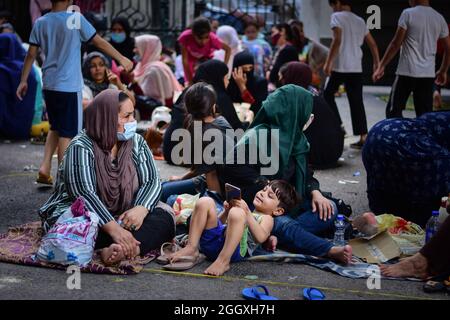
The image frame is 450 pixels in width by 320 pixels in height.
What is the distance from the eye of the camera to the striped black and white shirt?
486 centimetres

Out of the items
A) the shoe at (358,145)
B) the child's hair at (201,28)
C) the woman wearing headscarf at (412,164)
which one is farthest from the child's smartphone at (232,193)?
the child's hair at (201,28)

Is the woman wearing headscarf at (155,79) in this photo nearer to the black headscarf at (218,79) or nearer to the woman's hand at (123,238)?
the black headscarf at (218,79)

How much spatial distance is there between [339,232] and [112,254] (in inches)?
58.9

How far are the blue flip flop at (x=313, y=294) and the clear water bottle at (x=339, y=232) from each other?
3.08ft

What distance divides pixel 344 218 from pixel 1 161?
3.85 meters

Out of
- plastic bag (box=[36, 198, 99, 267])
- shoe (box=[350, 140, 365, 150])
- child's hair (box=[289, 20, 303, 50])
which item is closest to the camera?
plastic bag (box=[36, 198, 99, 267])

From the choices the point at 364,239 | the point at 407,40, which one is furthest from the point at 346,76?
the point at 364,239

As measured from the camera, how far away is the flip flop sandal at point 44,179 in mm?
6875

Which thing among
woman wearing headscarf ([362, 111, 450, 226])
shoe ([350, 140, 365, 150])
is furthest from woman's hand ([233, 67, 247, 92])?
woman wearing headscarf ([362, 111, 450, 226])

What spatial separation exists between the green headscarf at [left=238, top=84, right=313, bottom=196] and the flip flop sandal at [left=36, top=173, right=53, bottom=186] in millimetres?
2054

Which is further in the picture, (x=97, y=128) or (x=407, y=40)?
(x=407, y=40)

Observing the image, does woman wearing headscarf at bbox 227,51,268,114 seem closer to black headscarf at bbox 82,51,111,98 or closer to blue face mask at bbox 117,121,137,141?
black headscarf at bbox 82,51,111,98
